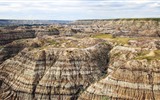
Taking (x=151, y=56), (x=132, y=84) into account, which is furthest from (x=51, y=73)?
(x=151, y=56)

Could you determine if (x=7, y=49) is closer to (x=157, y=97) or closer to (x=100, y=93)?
(x=100, y=93)

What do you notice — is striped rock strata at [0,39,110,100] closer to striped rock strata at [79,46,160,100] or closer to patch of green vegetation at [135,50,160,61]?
striped rock strata at [79,46,160,100]

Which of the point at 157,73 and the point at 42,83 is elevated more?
the point at 157,73

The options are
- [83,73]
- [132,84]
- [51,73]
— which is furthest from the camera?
[83,73]

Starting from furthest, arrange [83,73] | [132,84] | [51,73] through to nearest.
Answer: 1. [83,73]
2. [51,73]
3. [132,84]

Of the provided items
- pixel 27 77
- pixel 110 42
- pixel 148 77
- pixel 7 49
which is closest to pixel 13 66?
pixel 27 77

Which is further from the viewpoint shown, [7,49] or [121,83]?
[7,49]

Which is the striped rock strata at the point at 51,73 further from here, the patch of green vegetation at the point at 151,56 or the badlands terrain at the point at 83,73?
the patch of green vegetation at the point at 151,56

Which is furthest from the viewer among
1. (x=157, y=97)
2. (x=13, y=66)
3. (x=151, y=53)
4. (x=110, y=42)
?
(x=110, y=42)

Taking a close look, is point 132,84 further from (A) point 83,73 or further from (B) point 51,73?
(B) point 51,73
